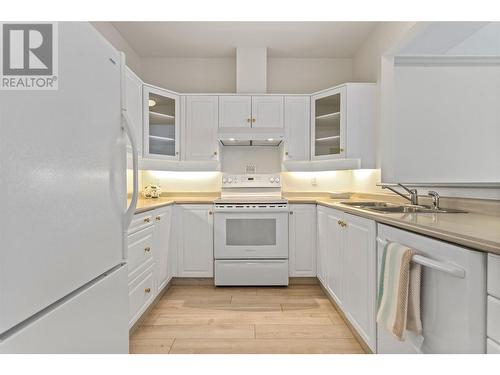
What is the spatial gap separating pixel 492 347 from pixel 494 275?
0.22 m

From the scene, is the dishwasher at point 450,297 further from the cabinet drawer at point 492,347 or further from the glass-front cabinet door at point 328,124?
the glass-front cabinet door at point 328,124

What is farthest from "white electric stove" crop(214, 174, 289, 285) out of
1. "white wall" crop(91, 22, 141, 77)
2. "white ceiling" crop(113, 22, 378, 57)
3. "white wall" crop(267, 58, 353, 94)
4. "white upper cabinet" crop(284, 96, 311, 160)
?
"white wall" crop(91, 22, 141, 77)

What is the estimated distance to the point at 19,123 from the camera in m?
0.72

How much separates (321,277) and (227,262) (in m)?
0.98

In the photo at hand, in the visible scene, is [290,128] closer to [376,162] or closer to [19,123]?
[376,162]

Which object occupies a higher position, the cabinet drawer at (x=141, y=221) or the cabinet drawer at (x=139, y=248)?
the cabinet drawer at (x=141, y=221)

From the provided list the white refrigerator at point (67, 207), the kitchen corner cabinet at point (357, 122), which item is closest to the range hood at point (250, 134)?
the kitchen corner cabinet at point (357, 122)

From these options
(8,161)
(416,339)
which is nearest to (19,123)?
(8,161)

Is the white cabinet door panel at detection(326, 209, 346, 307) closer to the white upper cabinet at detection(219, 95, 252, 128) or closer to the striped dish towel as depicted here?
the striped dish towel

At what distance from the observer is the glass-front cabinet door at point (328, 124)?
120 inches

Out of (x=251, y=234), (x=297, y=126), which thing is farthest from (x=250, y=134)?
(x=251, y=234)

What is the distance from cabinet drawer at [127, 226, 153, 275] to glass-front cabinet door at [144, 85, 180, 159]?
3.66ft

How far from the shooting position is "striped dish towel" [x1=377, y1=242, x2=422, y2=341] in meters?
1.13

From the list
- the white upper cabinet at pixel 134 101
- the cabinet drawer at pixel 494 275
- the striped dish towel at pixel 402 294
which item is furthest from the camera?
the white upper cabinet at pixel 134 101
